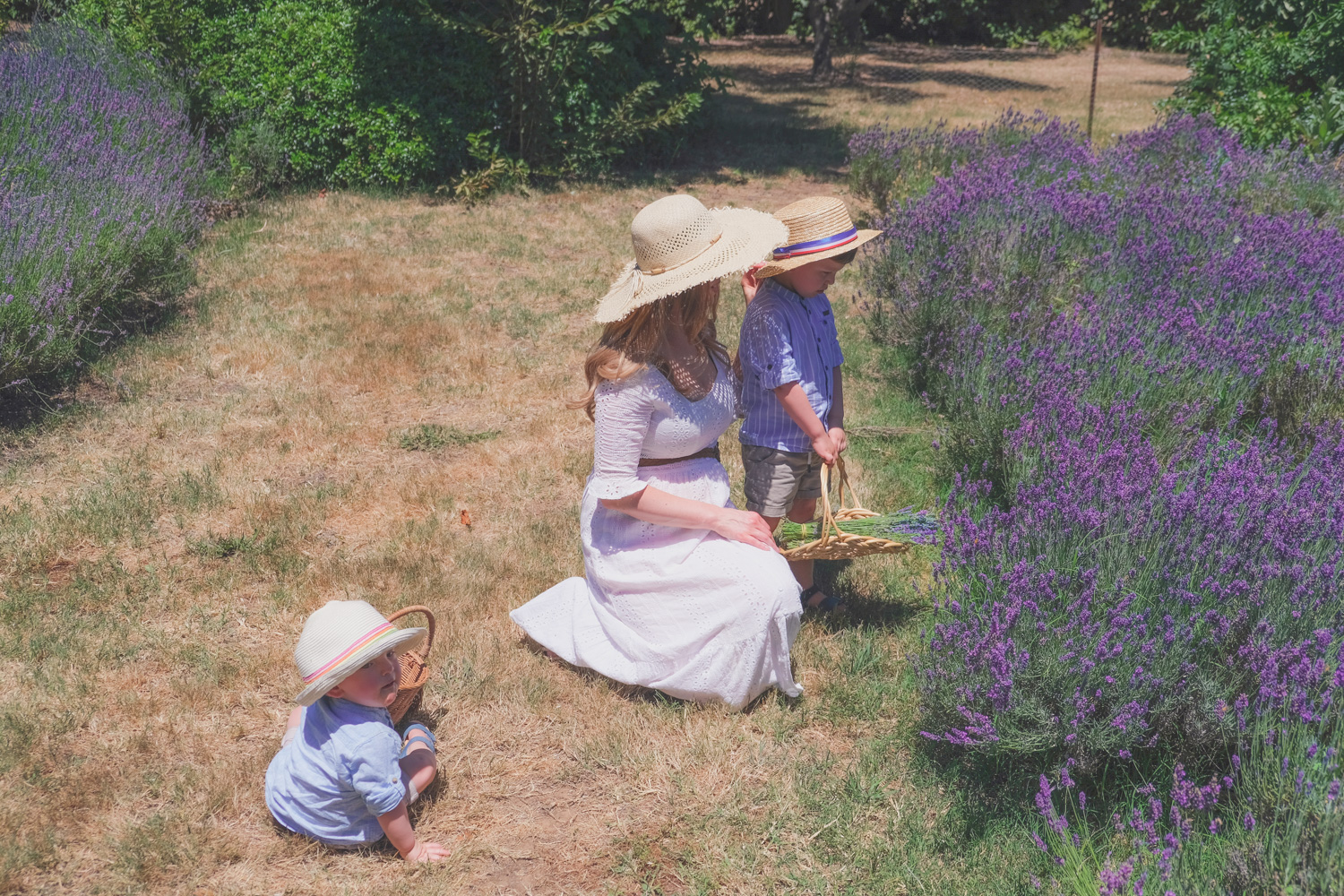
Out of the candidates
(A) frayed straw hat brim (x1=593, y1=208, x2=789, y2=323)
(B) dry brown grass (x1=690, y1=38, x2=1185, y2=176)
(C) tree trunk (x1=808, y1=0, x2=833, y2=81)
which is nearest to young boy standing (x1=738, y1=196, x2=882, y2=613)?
(A) frayed straw hat brim (x1=593, y1=208, x2=789, y2=323)

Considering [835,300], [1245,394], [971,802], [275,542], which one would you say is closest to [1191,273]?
[1245,394]

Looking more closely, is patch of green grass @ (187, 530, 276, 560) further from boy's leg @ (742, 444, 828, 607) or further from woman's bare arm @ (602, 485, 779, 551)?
boy's leg @ (742, 444, 828, 607)

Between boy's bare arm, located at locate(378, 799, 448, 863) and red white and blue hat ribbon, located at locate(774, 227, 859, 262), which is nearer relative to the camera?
boy's bare arm, located at locate(378, 799, 448, 863)

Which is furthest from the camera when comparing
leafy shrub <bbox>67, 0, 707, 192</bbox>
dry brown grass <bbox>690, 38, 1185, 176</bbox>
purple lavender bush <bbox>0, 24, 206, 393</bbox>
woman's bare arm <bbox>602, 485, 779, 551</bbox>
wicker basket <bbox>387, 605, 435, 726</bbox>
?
dry brown grass <bbox>690, 38, 1185, 176</bbox>

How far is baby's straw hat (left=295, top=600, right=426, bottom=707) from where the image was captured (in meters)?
2.69

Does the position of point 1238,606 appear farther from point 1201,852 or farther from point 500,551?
point 500,551

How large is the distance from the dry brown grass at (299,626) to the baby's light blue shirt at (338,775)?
0.28 ft

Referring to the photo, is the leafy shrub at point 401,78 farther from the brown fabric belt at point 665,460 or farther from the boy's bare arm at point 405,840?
the boy's bare arm at point 405,840

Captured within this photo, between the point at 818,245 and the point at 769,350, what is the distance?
1.29ft

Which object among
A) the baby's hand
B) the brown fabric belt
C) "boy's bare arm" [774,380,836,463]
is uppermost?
"boy's bare arm" [774,380,836,463]

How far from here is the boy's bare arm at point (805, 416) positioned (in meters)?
3.46

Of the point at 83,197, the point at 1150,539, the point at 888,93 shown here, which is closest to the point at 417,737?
the point at 1150,539

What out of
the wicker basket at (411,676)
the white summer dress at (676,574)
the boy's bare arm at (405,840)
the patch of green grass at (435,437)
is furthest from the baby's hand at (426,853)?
the patch of green grass at (435,437)

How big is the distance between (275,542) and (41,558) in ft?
2.84
